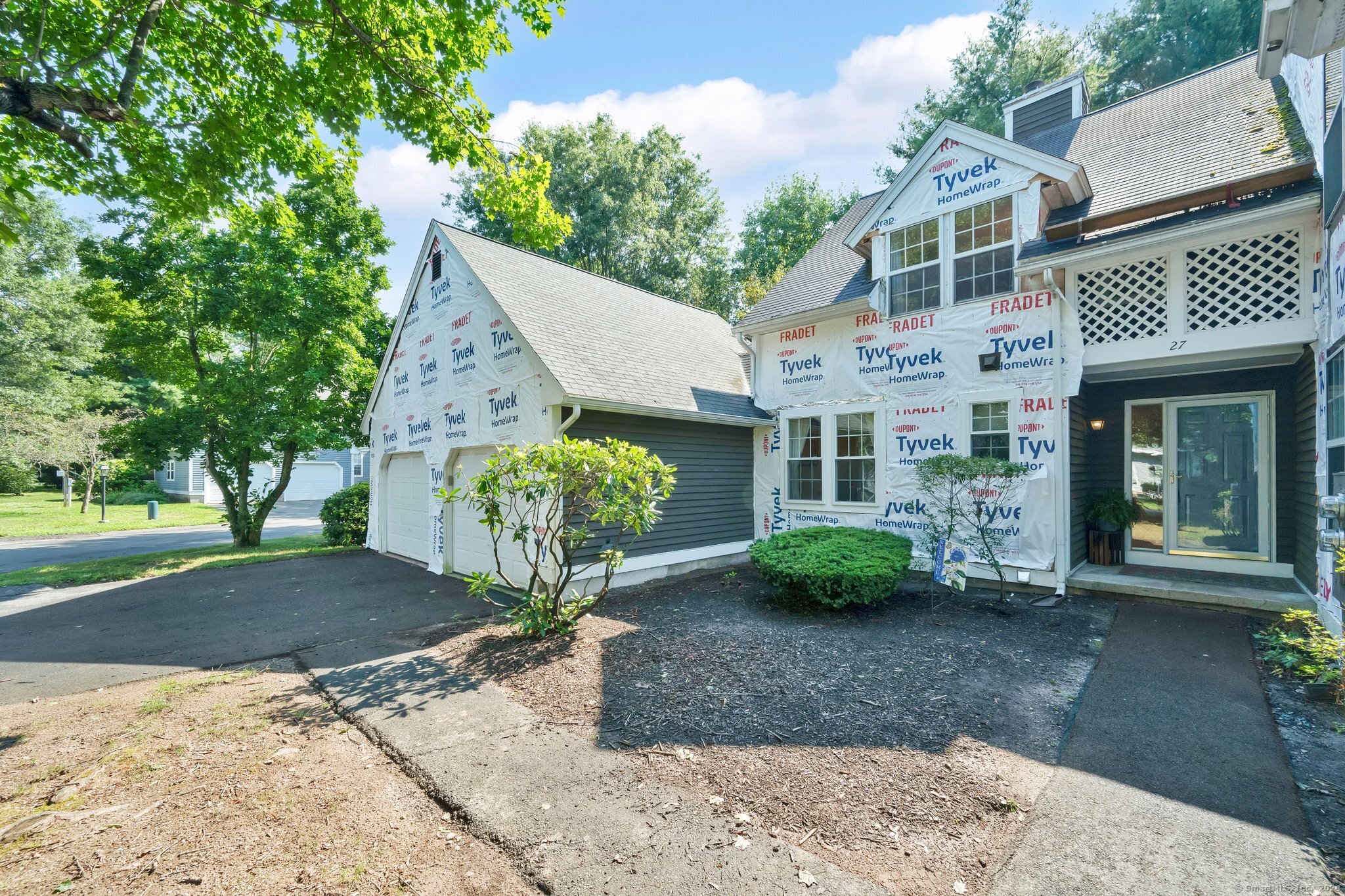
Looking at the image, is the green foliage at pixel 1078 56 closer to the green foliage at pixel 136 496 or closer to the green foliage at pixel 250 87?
the green foliage at pixel 250 87

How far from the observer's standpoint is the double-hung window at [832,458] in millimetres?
8891

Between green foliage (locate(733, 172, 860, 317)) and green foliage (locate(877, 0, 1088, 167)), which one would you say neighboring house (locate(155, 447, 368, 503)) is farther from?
green foliage (locate(877, 0, 1088, 167))

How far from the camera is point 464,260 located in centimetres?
888

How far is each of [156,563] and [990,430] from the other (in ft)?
51.7

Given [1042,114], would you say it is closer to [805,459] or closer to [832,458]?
[832,458]

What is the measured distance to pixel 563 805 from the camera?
2.98 meters

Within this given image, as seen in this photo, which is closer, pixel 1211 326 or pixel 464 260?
pixel 1211 326

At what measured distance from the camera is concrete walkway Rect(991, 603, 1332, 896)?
2.39 m

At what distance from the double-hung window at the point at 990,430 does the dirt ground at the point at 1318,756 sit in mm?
3570

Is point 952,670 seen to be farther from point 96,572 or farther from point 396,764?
point 96,572

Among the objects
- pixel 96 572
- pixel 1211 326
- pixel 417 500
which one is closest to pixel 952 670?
pixel 1211 326

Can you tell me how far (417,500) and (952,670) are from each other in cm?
999

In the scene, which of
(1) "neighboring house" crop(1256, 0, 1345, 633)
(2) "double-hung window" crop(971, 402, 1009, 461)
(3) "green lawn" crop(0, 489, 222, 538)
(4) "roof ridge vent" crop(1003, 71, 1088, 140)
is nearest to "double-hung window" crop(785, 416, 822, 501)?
(2) "double-hung window" crop(971, 402, 1009, 461)

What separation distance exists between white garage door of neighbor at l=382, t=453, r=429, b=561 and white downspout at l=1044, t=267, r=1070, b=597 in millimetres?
10442
